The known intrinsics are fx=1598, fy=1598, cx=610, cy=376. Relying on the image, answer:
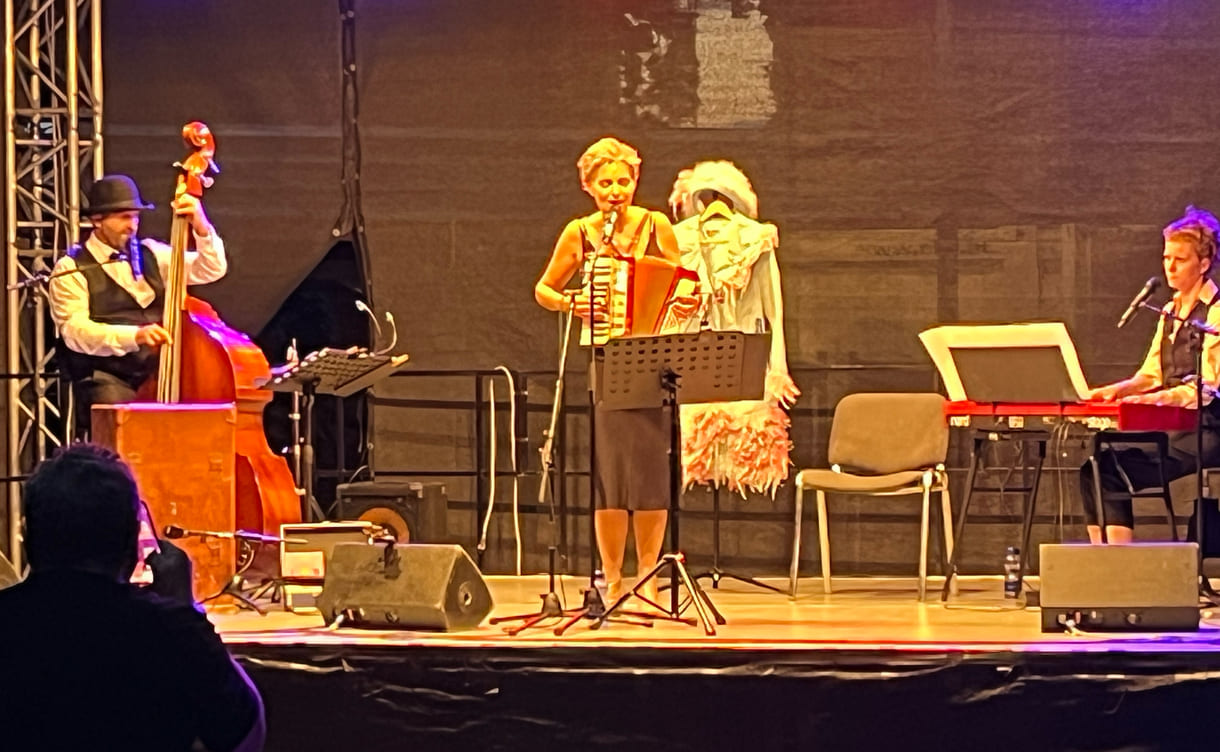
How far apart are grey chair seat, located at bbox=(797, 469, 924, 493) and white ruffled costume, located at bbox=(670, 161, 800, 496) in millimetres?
922

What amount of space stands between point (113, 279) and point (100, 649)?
3849mm

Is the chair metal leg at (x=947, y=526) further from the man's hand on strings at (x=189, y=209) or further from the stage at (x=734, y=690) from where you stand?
the man's hand on strings at (x=189, y=209)

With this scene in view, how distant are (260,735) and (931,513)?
5202 millimetres

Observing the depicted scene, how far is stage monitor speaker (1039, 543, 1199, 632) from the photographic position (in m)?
4.93

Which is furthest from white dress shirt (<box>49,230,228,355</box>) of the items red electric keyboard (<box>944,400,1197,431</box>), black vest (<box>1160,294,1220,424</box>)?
black vest (<box>1160,294,1220,424</box>)

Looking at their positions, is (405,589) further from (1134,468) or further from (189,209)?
(1134,468)

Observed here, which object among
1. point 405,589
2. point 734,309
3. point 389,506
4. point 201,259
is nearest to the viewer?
point 405,589

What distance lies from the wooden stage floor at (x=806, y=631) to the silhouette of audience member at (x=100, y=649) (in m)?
2.31

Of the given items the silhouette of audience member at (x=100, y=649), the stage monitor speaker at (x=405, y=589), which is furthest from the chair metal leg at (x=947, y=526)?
the silhouette of audience member at (x=100, y=649)

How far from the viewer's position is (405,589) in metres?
5.12

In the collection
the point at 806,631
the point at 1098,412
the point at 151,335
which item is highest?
the point at 151,335

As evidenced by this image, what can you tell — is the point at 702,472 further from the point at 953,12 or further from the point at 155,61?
the point at 155,61

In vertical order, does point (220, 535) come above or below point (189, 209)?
below

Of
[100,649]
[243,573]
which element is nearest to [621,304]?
[243,573]
